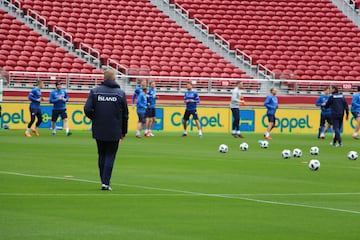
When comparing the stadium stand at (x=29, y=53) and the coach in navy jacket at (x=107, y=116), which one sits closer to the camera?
the coach in navy jacket at (x=107, y=116)

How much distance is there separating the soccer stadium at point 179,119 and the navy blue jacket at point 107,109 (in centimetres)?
2

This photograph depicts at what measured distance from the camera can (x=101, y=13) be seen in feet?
176

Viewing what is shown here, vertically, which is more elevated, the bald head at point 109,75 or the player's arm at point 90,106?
the bald head at point 109,75

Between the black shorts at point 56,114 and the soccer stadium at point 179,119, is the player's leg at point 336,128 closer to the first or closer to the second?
the soccer stadium at point 179,119

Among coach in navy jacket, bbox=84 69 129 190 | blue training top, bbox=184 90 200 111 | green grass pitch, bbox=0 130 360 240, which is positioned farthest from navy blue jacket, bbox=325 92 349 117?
coach in navy jacket, bbox=84 69 129 190

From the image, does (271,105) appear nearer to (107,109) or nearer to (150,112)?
(150,112)

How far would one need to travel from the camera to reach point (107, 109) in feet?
58.4

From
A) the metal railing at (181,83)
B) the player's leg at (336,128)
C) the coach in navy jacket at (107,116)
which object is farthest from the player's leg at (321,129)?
the coach in navy jacket at (107,116)

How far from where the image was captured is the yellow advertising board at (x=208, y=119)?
4422 centimetres

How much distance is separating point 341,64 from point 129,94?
1366cm

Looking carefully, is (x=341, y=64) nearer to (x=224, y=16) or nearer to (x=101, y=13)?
(x=224, y=16)

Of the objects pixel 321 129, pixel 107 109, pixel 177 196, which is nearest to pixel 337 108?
pixel 321 129

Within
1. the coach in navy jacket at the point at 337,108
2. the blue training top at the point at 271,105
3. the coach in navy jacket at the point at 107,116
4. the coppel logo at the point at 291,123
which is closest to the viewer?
the coach in navy jacket at the point at 107,116

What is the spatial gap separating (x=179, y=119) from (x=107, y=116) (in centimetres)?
2900
